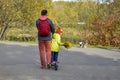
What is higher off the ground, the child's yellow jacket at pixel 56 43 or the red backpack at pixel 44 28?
the red backpack at pixel 44 28

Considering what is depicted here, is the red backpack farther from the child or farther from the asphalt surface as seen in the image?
the asphalt surface

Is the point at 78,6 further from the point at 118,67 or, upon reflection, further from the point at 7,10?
the point at 118,67

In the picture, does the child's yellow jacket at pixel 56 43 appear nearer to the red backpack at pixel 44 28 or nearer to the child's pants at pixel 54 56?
the child's pants at pixel 54 56

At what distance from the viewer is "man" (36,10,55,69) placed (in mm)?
10703

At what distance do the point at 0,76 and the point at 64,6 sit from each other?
58.0 metres

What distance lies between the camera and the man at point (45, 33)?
10703 millimetres

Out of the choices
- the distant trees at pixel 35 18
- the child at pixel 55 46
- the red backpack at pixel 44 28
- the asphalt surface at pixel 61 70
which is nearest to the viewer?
the asphalt surface at pixel 61 70

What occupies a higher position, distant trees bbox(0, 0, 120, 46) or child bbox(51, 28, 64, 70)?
child bbox(51, 28, 64, 70)

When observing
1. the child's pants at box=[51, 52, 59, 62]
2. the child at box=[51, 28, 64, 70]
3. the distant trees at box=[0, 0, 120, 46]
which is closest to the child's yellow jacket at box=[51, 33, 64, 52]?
the child at box=[51, 28, 64, 70]

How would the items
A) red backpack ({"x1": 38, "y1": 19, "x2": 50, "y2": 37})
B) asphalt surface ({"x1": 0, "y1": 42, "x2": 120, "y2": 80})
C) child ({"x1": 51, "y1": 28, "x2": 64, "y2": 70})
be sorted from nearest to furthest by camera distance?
asphalt surface ({"x1": 0, "y1": 42, "x2": 120, "y2": 80}) → red backpack ({"x1": 38, "y1": 19, "x2": 50, "y2": 37}) → child ({"x1": 51, "y1": 28, "x2": 64, "y2": 70})

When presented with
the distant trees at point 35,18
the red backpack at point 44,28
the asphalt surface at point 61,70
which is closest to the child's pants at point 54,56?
the asphalt surface at point 61,70

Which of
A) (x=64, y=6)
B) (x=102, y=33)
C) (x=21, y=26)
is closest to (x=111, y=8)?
(x=102, y=33)

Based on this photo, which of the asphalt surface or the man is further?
the man

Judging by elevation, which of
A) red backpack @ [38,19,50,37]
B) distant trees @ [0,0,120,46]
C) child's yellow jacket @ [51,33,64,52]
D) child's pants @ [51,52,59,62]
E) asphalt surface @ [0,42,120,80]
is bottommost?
distant trees @ [0,0,120,46]
